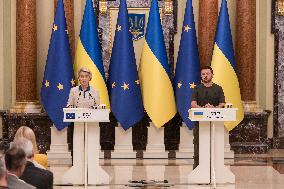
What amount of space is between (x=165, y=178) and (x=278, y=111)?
171 inches

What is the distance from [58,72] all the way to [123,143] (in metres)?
1.77

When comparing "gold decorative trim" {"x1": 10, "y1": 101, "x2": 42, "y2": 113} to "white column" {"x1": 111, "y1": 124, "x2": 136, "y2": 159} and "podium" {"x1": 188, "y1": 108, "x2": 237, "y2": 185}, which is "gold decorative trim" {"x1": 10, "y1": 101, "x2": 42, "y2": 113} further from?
"podium" {"x1": 188, "y1": 108, "x2": 237, "y2": 185}

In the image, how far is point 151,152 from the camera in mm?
14211

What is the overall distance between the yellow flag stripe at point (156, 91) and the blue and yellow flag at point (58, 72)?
1.35 m

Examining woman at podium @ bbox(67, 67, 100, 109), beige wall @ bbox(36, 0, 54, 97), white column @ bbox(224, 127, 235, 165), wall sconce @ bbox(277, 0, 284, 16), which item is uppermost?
wall sconce @ bbox(277, 0, 284, 16)

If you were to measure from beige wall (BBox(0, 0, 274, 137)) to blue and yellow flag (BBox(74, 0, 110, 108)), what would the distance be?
915mm

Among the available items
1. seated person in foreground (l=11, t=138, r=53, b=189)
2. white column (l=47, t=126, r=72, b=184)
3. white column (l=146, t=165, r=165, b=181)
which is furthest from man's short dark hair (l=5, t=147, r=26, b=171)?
white column (l=47, t=126, r=72, b=184)

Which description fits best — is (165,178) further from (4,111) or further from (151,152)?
(4,111)

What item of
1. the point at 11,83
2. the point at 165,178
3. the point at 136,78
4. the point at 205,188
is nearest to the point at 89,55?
the point at 136,78

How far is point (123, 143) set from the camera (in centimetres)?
1430

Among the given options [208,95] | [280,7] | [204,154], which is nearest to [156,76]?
[280,7]

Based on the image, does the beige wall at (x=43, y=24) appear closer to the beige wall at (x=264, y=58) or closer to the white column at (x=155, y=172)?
the white column at (x=155, y=172)

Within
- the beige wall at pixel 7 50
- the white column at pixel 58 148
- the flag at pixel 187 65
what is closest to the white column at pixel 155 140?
the flag at pixel 187 65

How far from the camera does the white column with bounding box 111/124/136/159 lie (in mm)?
14188
